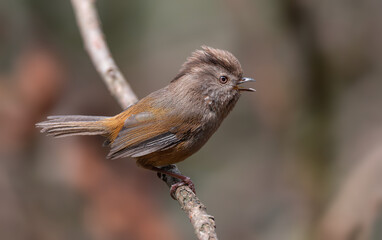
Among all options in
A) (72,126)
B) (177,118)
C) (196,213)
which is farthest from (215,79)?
(196,213)

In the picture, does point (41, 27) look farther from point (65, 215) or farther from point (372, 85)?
point (372, 85)

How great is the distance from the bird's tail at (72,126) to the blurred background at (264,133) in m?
1.34

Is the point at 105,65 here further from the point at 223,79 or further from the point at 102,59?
the point at 223,79

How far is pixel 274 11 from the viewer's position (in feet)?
22.1

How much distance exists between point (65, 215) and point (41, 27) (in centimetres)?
249

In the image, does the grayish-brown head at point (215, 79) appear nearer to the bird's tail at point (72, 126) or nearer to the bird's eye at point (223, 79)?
the bird's eye at point (223, 79)

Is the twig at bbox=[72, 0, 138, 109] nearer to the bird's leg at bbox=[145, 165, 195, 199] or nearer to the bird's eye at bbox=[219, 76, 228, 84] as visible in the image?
the bird's leg at bbox=[145, 165, 195, 199]

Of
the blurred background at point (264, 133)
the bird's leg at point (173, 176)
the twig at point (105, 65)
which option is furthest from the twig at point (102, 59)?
the blurred background at point (264, 133)

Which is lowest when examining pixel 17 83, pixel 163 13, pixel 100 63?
pixel 100 63

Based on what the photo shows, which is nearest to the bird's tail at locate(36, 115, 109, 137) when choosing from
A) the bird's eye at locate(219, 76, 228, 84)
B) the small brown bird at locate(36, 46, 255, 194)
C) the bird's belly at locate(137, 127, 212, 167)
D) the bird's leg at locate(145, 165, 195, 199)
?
the small brown bird at locate(36, 46, 255, 194)

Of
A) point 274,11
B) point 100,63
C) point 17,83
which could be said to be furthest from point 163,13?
point 100,63

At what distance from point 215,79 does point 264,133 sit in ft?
12.1

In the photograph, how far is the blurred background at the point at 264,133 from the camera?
6.04 meters

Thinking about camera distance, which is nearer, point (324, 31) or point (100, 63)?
point (100, 63)
